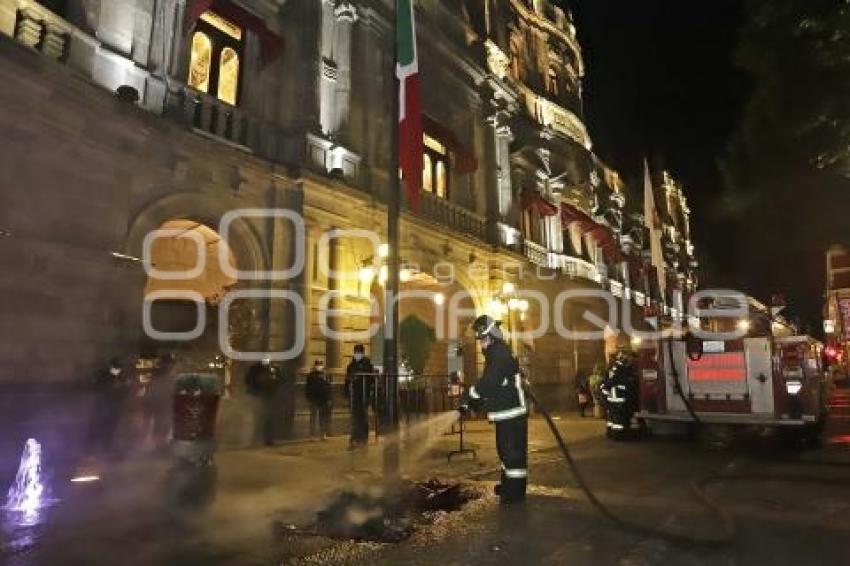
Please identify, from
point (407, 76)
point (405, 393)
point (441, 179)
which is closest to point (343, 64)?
point (441, 179)

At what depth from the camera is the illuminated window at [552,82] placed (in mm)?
28094

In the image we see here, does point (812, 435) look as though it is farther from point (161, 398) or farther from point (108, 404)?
point (108, 404)

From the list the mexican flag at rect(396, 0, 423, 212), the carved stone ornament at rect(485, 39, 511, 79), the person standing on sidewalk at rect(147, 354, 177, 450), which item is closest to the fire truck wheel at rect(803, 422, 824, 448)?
the mexican flag at rect(396, 0, 423, 212)

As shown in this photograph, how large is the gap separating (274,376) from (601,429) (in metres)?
7.82

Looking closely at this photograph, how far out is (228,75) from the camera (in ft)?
45.0

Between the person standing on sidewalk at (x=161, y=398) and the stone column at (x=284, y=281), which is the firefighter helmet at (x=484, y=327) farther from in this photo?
the stone column at (x=284, y=281)

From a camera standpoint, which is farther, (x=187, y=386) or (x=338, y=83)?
(x=338, y=83)

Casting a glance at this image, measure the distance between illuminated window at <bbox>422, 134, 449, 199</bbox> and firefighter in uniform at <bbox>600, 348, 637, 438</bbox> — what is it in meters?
8.76

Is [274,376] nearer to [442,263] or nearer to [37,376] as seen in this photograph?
[37,376]

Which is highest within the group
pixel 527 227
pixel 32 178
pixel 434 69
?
pixel 434 69

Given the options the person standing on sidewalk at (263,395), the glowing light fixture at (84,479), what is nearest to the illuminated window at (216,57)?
the person standing on sidewalk at (263,395)

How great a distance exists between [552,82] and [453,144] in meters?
12.7

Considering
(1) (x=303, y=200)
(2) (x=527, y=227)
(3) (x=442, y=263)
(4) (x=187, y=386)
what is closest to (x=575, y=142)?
(2) (x=527, y=227)

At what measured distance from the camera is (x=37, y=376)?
9219 mm
